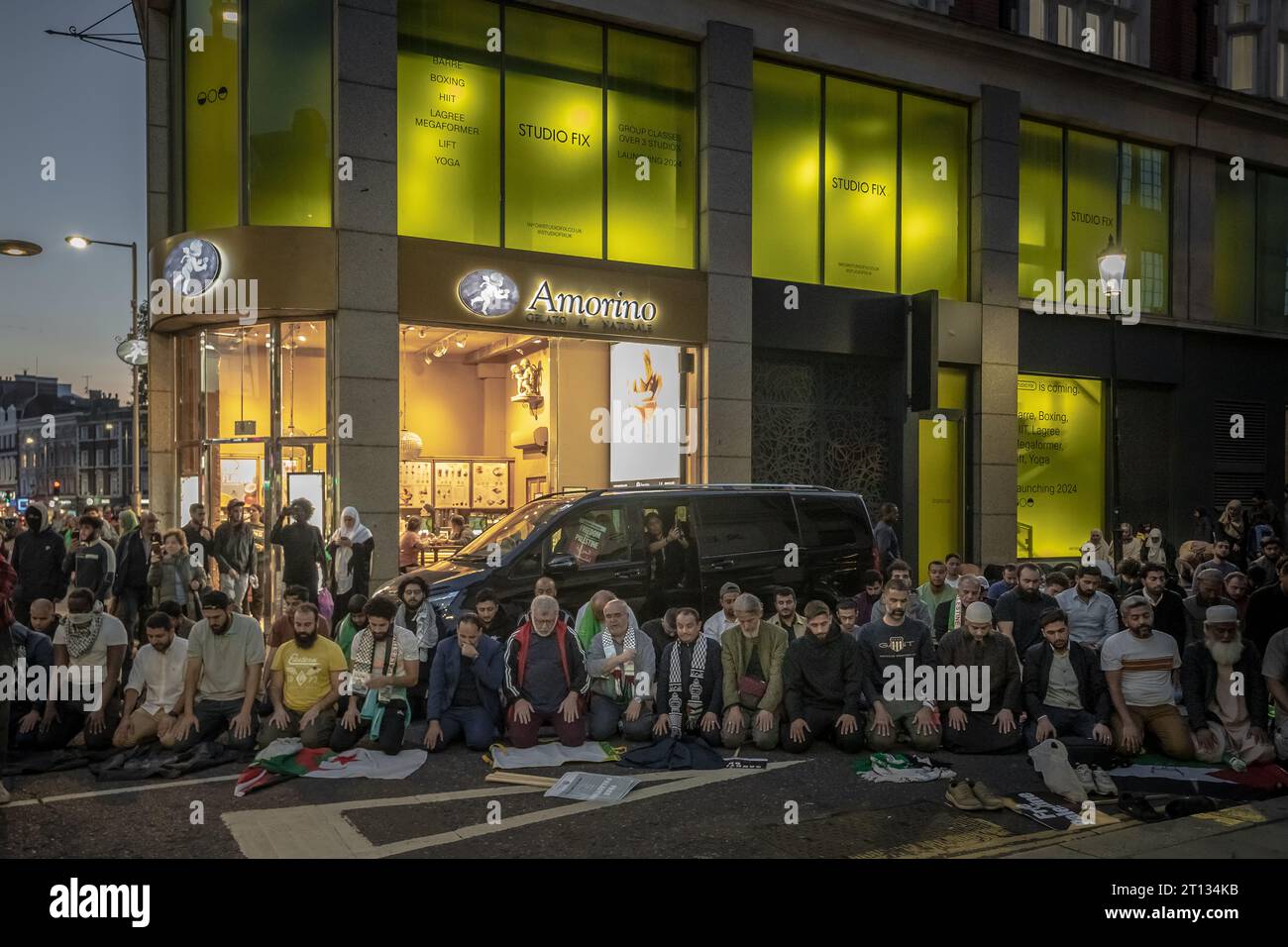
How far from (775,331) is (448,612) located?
31.5ft

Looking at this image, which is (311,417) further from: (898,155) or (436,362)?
(898,155)

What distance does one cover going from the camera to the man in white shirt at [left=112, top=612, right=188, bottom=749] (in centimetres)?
807

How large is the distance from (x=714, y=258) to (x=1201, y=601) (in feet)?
31.8

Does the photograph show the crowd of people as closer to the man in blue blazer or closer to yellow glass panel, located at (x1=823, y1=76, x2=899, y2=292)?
the man in blue blazer

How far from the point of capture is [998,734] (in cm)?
821

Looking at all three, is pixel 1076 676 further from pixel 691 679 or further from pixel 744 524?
pixel 744 524

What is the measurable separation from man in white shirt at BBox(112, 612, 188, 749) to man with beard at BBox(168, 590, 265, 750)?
0.13 meters

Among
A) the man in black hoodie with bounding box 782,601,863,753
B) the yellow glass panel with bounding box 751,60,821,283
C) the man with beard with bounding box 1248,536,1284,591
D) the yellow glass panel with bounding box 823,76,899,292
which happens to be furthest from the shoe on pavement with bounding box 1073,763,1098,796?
the yellow glass panel with bounding box 823,76,899,292

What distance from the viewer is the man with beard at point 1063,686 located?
27.0 feet

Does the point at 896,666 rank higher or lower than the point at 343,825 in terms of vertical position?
higher

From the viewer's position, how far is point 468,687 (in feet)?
28.2

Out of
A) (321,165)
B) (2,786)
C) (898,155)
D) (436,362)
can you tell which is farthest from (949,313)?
(2,786)

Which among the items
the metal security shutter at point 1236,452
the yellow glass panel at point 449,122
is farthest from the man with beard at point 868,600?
the metal security shutter at point 1236,452

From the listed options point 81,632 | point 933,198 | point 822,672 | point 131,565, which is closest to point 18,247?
point 131,565
